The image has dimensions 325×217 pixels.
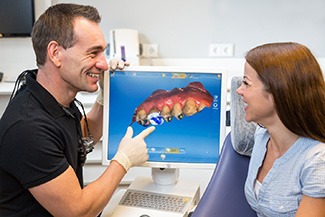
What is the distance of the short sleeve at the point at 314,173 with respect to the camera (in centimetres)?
115

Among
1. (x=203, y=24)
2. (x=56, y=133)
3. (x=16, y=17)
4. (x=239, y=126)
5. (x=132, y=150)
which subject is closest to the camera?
(x=56, y=133)

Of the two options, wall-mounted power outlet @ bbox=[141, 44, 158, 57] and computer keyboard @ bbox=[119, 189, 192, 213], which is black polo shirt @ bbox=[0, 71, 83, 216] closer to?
computer keyboard @ bbox=[119, 189, 192, 213]

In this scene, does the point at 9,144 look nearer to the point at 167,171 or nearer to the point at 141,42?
the point at 167,171

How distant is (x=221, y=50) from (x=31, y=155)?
2159mm

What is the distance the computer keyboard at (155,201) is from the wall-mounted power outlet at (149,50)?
5.58 feet

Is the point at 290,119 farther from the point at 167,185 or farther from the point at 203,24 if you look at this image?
the point at 203,24

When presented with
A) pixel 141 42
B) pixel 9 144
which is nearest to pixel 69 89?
pixel 9 144

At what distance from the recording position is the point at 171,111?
1.48m

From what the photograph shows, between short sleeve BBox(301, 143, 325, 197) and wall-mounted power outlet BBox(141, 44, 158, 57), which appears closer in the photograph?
short sleeve BBox(301, 143, 325, 197)

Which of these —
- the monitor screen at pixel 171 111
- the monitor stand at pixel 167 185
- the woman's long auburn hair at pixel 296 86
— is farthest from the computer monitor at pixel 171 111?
the woman's long auburn hair at pixel 296 86

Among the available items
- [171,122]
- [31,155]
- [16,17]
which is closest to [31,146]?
[31,155]

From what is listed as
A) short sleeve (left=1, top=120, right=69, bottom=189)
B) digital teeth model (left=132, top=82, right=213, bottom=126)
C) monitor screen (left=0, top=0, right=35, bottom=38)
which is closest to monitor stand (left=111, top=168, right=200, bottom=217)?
digital teeth model (left=132, top=82, right=213, bottom=126)

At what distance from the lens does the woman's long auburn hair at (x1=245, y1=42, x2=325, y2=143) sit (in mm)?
1184

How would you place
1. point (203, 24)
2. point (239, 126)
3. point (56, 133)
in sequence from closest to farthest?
1. point (56, 133)
2. point (239, 126)
3. point (203, 24)
